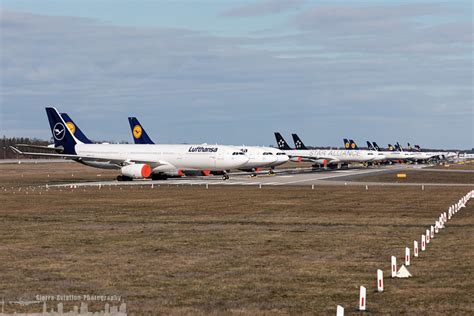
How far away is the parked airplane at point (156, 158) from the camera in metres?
90.9

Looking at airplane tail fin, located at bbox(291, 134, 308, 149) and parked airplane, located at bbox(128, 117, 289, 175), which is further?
airplane tail fin, located at bbox(291, 134, 308, 149)

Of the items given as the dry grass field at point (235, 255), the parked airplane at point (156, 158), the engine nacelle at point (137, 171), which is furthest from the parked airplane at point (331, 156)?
the dry grass field at point (235, 255)

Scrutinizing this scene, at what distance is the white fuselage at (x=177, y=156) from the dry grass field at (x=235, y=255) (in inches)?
1391

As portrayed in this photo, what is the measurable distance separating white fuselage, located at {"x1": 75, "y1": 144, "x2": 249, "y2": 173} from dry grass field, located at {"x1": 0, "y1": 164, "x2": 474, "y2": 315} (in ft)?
116

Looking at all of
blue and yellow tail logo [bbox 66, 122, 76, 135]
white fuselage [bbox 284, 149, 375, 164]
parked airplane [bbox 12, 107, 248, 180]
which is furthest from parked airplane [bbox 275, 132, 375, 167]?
blue and yellow tail logo [bbox 66, 122, 76, 135]

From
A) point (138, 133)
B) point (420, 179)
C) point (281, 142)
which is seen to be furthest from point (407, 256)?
point (281, 142)

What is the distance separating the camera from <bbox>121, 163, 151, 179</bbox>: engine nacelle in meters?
89.2

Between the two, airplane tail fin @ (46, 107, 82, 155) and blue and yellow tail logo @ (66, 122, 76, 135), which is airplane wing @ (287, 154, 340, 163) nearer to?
blue and yellow tail logo @ (66, 122, 76, 135)

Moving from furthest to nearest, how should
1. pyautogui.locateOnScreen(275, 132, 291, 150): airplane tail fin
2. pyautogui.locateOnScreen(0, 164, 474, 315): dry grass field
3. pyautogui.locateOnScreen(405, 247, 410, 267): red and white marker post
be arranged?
1. pyautogui.locateOnScreen(275, 132, 291, 150): airplane tail fin
2. pyautogui.locateOnScreen(405, 247, 410, 267): red and white marker post
3. pyautogui.locateOnScreen(0, 164, 474, 315): dry grass field

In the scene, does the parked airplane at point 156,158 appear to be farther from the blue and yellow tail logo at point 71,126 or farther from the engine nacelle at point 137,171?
the blue and yellow tail logo at point 71,126

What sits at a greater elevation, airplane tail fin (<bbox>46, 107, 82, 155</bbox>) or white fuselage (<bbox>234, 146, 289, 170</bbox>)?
airplane tail fin (<bbox>46, 107, 82, 155</bbox>)

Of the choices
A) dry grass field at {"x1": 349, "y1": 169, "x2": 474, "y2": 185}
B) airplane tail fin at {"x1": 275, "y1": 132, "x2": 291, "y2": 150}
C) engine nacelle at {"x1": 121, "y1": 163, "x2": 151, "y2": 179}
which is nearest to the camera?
engine nacelle at {"x1": 121, "y1": 163, "x2": 151, "y2": 179}

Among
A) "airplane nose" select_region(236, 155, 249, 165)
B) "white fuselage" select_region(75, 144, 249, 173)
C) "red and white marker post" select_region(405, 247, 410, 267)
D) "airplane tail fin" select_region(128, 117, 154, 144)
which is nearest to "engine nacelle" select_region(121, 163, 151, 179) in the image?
"white fuselage" select_region(75, 144, 249, 173)

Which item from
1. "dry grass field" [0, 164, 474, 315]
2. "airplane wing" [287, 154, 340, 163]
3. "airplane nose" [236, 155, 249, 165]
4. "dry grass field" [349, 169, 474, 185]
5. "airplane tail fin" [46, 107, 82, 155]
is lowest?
"dry grass field" [0, 164, 474, 315]
